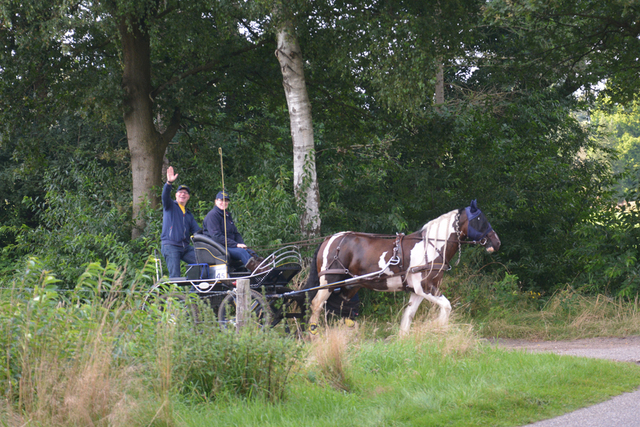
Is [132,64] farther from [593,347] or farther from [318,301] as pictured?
[593,347]

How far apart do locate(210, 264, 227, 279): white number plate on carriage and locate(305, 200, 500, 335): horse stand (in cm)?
123

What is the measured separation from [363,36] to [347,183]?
3256mm

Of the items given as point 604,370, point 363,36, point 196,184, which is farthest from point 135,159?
point 604,370

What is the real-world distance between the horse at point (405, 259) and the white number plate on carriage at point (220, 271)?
4.04ft

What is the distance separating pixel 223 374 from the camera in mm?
5312

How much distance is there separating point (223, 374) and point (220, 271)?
136 inches

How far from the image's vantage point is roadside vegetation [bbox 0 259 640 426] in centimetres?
446

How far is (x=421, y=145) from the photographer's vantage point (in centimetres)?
1452

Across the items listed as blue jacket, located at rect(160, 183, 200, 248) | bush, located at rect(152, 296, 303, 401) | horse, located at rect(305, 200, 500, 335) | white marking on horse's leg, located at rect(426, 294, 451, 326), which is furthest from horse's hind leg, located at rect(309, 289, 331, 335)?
bush, located at rect(152, 296, 303, 401)

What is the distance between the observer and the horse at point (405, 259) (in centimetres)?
874

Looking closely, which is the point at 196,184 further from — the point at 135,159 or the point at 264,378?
the point at 264,378

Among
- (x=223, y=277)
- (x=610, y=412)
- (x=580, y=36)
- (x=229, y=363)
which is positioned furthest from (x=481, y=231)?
(x=580, y=36)

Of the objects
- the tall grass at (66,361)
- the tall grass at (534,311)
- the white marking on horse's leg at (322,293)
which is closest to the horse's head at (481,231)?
the tall grass at (534,311)

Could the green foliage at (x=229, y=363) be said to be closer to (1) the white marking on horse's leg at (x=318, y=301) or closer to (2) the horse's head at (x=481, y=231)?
(1) the white marking on horse's leg at (x=318, y=301)
